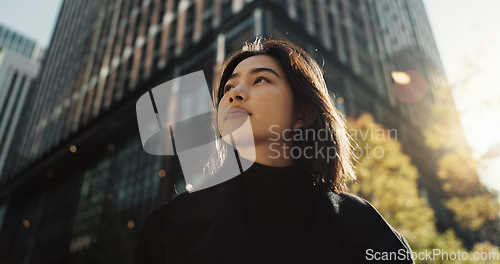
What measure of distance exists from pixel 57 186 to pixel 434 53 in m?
49.0

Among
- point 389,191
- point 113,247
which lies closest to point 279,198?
point 389,191

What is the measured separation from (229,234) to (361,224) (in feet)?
1.54

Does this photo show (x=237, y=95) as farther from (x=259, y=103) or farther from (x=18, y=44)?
(x=18, y=44)

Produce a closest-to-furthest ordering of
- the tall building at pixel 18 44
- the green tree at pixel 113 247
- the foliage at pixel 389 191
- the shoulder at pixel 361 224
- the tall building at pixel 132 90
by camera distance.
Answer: the shoulder at pixel 361 224
the foliage at pixel 389 191
the green tree at pixel 113 247
the tall building at pixel 132 90
the tall building at pixel 18 44

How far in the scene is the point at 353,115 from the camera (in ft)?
61.5

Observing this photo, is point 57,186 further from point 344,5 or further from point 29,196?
point 344,5

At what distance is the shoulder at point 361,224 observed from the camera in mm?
1120

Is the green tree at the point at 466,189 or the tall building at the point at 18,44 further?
the tall building at the point at 18,44

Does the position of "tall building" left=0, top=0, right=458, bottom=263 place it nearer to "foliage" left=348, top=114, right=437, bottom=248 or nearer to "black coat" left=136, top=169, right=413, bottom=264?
"foliage" left=348, top=114, right=437, bottom=248

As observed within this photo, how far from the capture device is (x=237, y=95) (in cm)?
130

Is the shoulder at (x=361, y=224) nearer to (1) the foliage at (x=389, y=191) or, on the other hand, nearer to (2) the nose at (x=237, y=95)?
(2) the nose at (x=237, y=95)

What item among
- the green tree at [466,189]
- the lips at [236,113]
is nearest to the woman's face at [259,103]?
the lips at [236,113]

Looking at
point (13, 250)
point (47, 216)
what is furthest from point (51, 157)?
point (13, 250)

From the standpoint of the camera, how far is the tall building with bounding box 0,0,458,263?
61.8ft
